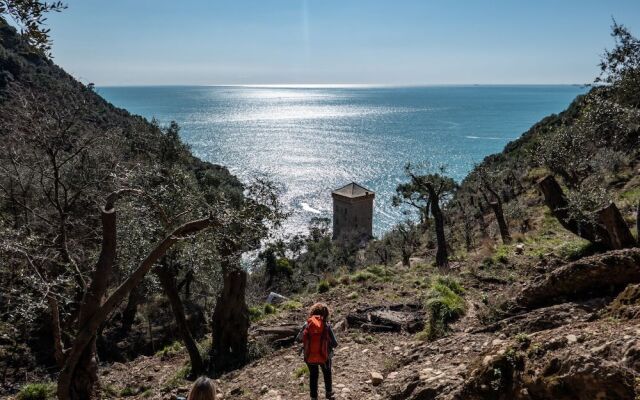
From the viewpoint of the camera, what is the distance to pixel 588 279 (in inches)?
295

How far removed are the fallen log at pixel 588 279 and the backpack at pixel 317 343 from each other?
11.6 ft

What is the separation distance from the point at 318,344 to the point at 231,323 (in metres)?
5.34

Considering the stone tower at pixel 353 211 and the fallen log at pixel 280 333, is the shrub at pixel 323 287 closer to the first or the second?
the fallen log at pixel 280 333

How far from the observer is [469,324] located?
10031mm

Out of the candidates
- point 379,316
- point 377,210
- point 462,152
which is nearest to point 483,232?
point 379,316

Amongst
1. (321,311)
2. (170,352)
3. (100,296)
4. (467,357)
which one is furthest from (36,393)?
(467,357)

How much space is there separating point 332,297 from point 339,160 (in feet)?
352

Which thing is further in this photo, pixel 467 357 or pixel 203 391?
pixel 467 357

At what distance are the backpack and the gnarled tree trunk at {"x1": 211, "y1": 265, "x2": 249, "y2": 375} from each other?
4865mm

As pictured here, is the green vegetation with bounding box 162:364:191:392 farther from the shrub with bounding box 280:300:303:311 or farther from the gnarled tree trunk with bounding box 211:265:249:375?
the shrub with bounding box 280:300:303:311

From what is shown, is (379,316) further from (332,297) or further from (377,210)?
(377,210)

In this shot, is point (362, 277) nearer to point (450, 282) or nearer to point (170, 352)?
point (450, 282)

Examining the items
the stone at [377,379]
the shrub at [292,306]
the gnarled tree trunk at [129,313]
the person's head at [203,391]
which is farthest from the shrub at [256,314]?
the person's head at [203,391]

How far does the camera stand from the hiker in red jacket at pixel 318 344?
7551 mm
